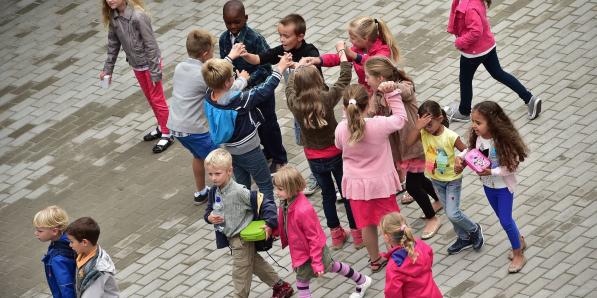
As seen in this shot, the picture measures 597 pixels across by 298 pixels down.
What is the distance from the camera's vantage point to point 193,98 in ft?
36.2

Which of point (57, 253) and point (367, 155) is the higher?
point (57, 253)

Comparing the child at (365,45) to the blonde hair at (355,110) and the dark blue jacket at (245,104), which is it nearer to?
the dark blue jacket at (245,104)

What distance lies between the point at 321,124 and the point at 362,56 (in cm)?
114

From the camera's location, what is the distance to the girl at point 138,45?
12227 mm

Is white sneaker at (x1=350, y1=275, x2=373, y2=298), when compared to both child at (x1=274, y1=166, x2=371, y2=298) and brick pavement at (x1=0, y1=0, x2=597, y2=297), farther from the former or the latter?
child at (x1=274, y1=166, x2=371, y2=298)

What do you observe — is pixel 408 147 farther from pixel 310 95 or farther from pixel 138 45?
pixel 138 45

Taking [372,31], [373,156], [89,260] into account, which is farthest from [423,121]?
[89,260]

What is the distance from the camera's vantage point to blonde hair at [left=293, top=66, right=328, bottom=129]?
31.7ft

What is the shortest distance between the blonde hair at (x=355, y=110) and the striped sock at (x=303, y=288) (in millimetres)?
1202

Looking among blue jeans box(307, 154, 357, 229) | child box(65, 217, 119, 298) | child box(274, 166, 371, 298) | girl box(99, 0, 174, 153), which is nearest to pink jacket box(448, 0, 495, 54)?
blue jeans box(307, 154, 357, 229)

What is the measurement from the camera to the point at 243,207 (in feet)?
30.7

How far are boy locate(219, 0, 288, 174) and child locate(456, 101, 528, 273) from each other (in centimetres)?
269

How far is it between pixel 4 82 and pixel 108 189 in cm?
338

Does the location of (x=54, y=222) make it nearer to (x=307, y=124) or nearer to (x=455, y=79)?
(x=307, y=124)
